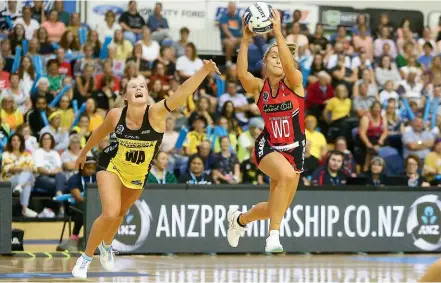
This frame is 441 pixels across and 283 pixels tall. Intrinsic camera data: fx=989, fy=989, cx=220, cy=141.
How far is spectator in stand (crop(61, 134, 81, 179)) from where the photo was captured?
18078 mm

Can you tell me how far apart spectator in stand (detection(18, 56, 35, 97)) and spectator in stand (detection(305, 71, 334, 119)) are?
5990 mm

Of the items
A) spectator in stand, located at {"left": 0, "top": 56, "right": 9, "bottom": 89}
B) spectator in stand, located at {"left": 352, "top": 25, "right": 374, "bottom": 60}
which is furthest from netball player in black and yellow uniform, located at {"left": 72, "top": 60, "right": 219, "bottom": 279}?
spectator in stand, located at {"left": 352, "top": 25, "right": 374, "bottom": 60}

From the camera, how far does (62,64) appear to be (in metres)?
20.8

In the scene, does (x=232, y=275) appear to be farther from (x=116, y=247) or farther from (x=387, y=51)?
(x=387, y=51)

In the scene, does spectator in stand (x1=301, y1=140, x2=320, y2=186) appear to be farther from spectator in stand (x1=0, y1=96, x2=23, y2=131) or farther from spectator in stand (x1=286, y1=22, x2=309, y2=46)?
spectator in stand (x1=0, y1=96, x2=23, y2=131)

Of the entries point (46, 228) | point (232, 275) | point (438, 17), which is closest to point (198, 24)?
point (438, 17)

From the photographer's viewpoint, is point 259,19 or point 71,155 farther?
point 71,155

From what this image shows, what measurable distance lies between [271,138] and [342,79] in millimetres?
10718

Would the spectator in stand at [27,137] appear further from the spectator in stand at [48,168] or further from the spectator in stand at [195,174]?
the spectator in stand at [195,174]

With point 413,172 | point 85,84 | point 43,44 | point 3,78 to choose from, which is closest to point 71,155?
point 85,84

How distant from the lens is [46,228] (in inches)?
691

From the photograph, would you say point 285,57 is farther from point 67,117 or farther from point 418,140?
point 418,140

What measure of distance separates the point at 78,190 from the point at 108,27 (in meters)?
6.88

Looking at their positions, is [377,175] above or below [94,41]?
below
